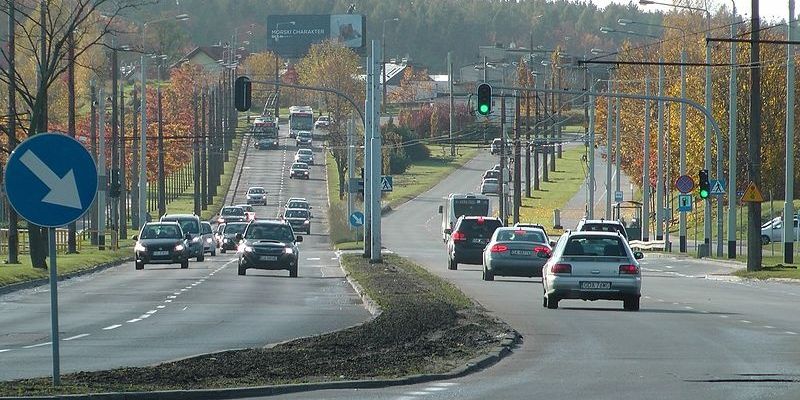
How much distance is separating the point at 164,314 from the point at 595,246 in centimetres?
767

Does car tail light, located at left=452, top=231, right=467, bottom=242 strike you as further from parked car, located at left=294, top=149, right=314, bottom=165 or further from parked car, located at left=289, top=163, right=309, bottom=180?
parked car, located at left=294, top=149, right=314, bottom=165

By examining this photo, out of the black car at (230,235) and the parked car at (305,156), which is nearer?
the black car at (230,235)

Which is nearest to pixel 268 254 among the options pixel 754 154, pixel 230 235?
pixel 754 154

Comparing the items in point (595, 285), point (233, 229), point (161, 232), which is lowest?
point (233, 229)

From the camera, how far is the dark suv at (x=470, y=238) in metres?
49.5

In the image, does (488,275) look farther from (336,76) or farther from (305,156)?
(336,76)

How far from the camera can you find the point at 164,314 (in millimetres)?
28516

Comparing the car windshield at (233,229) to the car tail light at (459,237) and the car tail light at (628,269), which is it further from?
the car tail light at (628,269)

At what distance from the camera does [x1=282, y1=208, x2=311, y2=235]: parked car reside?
94.2m

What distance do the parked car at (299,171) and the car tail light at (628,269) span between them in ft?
343

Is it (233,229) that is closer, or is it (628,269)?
(628,269)

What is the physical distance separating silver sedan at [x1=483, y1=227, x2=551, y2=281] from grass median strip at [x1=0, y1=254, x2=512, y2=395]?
14.2 metres

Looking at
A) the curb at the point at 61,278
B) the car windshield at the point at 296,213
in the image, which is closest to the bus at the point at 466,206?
the car windshield at the point at 296,213

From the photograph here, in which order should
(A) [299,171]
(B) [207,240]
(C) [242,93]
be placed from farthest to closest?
(A) [299,171]
(B) [207,240]
(C) [242,93]
